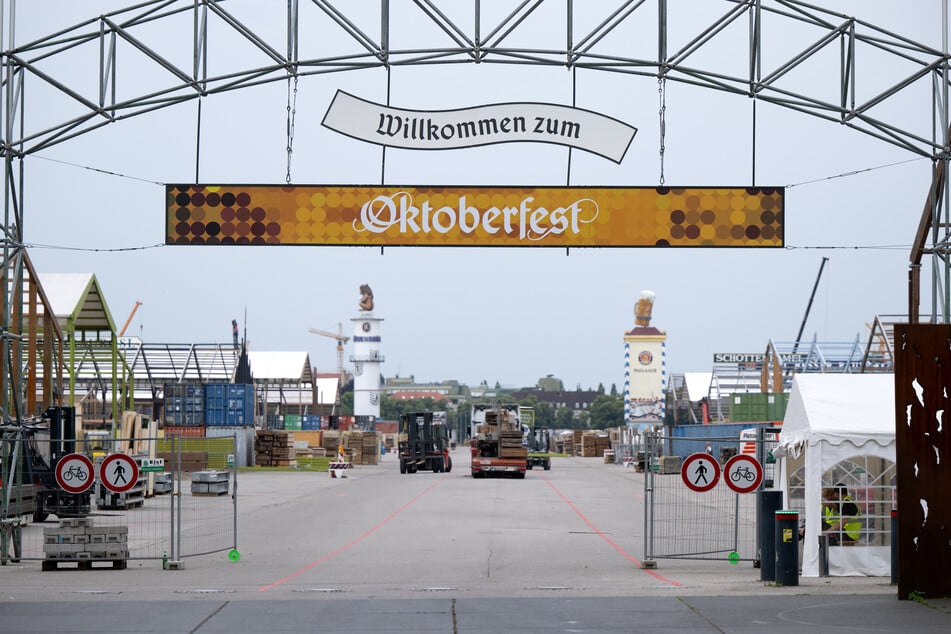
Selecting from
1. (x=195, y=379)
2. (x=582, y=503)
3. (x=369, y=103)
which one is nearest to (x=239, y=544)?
(x=369, y=103)

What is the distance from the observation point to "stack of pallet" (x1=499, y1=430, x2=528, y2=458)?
2125 inches

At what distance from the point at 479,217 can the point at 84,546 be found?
Result: 7.88 m

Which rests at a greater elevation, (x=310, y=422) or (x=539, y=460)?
(x=310, y=422)

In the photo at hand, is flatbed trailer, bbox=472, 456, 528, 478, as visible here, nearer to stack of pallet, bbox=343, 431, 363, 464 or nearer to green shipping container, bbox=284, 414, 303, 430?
stack of pallet, bbox=343, 431, 363, 464

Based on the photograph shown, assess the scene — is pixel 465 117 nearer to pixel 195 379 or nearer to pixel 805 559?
pixel 805 559

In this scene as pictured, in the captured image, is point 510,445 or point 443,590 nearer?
point 443,590

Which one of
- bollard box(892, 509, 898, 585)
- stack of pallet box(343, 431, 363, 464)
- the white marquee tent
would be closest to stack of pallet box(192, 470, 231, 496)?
the white marquee tent

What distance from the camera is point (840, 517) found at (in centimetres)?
1789

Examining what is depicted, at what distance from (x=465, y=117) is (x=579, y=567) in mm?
7169

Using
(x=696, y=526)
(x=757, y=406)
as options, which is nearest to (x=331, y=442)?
(x=757, y=406)

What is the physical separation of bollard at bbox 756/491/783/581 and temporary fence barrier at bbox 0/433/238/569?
7.41 metres

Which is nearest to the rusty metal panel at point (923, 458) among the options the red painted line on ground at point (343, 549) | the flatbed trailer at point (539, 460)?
the red painted line on ground at point (343, 549)

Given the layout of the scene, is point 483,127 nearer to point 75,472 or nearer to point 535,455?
point 75,472

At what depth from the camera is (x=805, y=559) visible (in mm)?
18031
